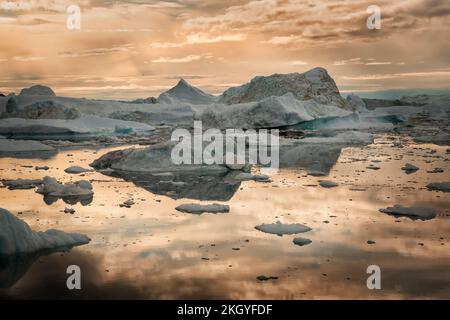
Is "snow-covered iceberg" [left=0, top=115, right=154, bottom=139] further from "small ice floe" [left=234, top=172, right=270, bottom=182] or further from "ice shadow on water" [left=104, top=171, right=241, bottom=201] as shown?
"small ice floe" [left=234, top=172, right=270, bottom=182]

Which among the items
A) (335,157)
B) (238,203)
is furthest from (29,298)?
(335,157)

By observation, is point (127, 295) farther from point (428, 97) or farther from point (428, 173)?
point (428, 97)

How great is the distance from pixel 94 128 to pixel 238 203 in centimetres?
1865

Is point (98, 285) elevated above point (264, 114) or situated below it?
below

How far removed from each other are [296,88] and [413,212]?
2429 centimetres

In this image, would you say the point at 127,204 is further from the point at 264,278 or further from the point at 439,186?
the point at 439,186

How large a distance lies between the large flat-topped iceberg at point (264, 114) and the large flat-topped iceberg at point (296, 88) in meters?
4.22

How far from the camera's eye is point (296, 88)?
101 feet

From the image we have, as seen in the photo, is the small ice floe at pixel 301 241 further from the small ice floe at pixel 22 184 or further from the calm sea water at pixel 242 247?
the small ice floe at pixel 22 184

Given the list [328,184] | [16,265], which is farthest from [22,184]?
[328,184]

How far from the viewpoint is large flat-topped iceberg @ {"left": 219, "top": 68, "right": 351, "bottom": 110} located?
30953 mm

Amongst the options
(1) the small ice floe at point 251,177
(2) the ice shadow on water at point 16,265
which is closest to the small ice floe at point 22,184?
(1) the small ice floe at point 251,177

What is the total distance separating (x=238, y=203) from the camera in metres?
8.07
